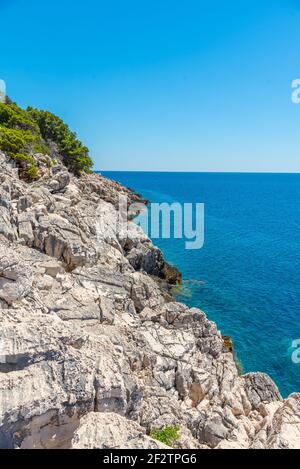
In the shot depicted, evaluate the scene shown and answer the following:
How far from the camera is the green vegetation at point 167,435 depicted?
12812 millimetres

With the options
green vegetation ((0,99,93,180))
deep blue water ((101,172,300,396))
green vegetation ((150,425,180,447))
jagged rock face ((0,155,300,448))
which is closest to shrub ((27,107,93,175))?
green vegetation ((0,99,93,180))

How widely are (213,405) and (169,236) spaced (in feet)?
163

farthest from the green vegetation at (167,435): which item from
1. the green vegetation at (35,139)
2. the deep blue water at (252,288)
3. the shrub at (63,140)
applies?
the shrub at (63,140)

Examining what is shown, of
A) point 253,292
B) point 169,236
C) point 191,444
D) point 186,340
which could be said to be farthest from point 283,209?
point 191,444

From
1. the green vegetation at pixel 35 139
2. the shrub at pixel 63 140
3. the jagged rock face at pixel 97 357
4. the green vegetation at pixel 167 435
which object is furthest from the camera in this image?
the shrub at pixel 63 140

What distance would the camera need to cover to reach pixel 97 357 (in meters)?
12.6

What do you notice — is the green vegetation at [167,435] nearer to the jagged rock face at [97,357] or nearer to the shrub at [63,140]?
the jagged rock face at [97,357]

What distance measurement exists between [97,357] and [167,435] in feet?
14.7

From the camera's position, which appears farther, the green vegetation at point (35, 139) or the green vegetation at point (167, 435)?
the green vegetation at point (35, 139)

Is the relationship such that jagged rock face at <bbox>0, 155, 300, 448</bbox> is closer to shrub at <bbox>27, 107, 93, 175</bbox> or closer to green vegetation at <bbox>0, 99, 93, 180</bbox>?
green vegetation at <bbox>0, 99, 93, 180</bbox>

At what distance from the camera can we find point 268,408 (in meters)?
18.8

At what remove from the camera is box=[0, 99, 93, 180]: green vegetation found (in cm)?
3916

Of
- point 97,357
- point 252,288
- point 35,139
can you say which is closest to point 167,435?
point 97,357

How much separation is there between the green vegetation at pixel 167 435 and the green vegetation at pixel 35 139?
33212mm
